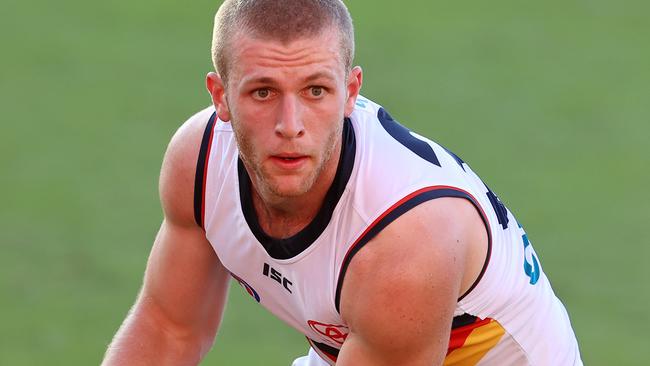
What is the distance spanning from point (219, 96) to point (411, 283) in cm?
90

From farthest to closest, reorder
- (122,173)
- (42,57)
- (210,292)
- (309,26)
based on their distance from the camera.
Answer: (42,57), (122,173), (210,292), (309,26)

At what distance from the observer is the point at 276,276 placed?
16.4 feet

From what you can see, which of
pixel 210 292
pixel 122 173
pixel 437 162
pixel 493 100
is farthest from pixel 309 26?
pixel 493 100

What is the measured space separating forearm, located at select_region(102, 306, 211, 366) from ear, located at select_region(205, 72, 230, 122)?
3.71 ft

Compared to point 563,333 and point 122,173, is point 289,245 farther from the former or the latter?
point 122,173

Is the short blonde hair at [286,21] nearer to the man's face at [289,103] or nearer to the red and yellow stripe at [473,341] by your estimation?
the man's face at [289,103]

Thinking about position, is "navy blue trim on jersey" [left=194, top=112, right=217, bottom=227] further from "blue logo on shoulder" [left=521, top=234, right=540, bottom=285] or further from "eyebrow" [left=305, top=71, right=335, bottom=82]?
"blue logo on shoulder" [left=521, top=234, right=540, bottom=285]

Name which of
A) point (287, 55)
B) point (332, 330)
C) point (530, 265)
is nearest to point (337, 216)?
point (332, 330)

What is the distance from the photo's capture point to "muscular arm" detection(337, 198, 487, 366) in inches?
174

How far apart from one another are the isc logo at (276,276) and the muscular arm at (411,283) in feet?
1.22

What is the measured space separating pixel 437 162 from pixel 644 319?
4.15m

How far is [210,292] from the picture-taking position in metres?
5.56

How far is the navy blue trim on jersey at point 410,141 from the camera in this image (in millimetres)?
4742

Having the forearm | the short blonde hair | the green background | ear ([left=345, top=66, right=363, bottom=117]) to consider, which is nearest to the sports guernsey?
ear ([left=345, top=66, right=363, bottom=117])
